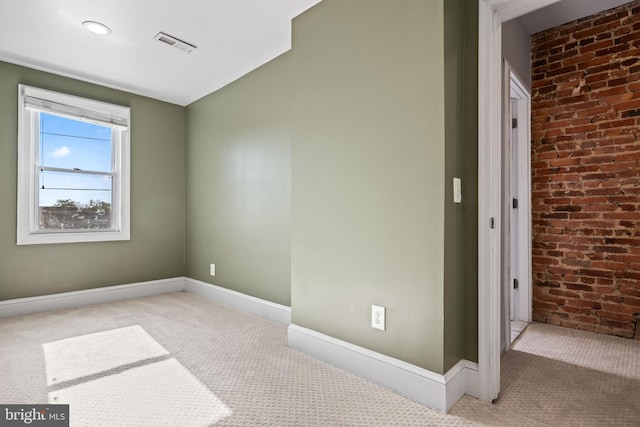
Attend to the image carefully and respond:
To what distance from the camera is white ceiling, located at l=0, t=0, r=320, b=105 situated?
7.54ft

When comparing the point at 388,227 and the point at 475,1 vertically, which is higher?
the point at 475,1

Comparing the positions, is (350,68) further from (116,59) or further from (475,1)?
(116,59)

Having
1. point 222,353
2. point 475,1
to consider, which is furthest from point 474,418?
point 475,1

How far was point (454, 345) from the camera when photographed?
1744 millimetres

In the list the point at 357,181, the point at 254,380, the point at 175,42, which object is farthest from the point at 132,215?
the point at 357,181

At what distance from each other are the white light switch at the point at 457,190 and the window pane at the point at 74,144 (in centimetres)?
367

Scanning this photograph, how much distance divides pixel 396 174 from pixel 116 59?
9.38ft

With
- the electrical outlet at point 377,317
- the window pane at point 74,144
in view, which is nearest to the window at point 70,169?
the window pane at point 74,144

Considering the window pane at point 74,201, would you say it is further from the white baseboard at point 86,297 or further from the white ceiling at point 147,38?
the white ceiling at point 147,38

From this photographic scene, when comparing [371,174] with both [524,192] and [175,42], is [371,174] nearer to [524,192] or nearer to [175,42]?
[524,192]

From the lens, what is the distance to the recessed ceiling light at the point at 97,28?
2.47m

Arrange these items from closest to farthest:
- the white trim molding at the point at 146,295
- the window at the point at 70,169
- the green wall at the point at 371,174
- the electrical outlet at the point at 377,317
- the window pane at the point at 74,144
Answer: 1. the green wall at the point at 371,174
2. the electrical outlet at the point at 377,317
3. the white trim molding at the point at 146,295
4. the window at the point at 70,169
5. the window pane at the point at 74,144

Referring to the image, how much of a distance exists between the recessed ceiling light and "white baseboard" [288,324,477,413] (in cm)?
278

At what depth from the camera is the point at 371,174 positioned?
1.93m
